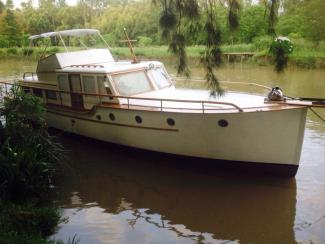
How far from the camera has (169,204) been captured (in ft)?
22.3

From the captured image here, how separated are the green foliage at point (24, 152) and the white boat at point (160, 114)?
1651 millimetres

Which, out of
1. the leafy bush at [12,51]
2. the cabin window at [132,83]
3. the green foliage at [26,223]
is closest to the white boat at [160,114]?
the cabin window at [132,83]

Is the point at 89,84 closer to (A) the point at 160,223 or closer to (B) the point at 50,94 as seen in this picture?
(B) the point at 50,94

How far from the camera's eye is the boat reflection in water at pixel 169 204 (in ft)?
19.3

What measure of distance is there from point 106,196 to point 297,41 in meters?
22.0

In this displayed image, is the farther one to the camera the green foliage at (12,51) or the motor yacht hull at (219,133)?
the green foliage at (12,51)

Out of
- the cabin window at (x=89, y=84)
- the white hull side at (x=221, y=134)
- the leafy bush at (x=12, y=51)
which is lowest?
the leafy bush at (x=12, y=51)

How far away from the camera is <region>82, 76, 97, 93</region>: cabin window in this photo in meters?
9.24

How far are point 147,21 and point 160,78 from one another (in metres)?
9.43

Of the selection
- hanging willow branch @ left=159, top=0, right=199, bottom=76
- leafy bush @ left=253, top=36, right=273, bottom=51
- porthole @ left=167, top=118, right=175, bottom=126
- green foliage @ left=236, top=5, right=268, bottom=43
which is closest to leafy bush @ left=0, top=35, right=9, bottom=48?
leafy bush @ left=253, top=36, right=273, bottom=51

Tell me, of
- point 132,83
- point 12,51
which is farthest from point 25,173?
point 12,51

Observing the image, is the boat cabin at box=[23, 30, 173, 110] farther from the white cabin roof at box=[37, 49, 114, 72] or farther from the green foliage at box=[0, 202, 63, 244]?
the green foliage at box=[0, 202, 63, 244]

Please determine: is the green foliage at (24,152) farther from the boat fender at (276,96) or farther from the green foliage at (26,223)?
the boat fender at (276,96)

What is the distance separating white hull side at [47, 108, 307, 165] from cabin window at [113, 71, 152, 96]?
2.17 ft
